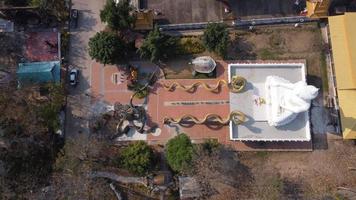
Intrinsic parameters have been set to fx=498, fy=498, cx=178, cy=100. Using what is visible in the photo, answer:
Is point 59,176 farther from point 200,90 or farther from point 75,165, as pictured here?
point 200,90

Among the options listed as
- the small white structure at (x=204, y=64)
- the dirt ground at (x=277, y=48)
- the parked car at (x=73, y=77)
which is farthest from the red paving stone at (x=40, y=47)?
the small white structure at (x=204, y=64)

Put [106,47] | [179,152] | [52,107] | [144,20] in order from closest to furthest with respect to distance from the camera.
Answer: [179,152]
[106,47]
[52,107]
[144,20]

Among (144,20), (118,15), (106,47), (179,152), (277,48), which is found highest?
(144,20)

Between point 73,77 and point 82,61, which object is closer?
point 73,77

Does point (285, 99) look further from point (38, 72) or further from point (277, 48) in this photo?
point (38, 72)

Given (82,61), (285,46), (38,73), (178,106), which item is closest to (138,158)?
(178,106)

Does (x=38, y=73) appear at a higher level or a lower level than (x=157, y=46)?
lower

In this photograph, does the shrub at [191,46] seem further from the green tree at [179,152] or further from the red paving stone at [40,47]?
the red paving stone at [40,47]

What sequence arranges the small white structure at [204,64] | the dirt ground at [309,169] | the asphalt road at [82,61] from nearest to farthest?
1. the dirt ground at [309,169]
2. the small white structure at [204,64]
3. the asphalt road at [82,61]
